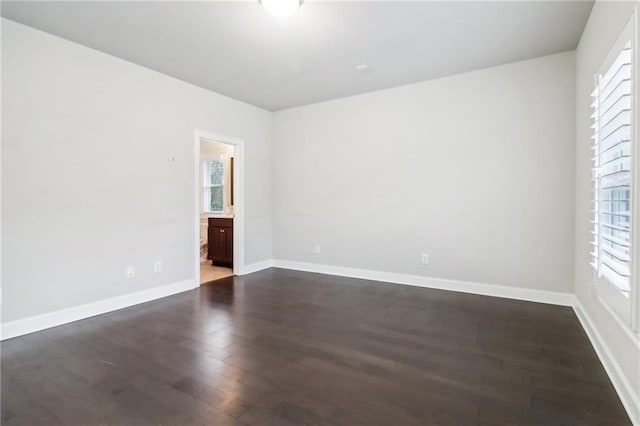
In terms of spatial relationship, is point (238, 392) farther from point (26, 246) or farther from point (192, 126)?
point (192, 126)

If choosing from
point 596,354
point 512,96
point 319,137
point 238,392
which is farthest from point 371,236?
point 238,392

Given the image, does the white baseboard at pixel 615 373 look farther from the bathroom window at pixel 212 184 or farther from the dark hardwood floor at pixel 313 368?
the bathroom window at pixel 212 184

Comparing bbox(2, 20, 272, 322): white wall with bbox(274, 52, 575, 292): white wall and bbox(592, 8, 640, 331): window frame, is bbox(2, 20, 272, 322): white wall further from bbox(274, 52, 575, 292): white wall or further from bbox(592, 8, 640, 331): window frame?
bbox(592, 8, 640, 331): window frame

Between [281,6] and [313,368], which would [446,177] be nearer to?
[281,6]

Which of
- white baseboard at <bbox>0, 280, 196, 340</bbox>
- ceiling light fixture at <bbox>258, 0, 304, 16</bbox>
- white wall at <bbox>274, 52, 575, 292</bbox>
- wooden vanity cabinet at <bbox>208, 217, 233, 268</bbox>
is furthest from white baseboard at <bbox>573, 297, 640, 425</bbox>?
wooden vanity cabinet at <bbox>208, 217, 233, 268</bbox>

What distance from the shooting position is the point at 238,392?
6.41 feet

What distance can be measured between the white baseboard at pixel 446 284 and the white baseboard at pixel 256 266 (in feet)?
0.85

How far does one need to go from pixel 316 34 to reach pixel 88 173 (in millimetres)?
2703

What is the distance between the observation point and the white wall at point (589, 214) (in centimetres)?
180

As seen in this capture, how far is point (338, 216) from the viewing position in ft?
16.7

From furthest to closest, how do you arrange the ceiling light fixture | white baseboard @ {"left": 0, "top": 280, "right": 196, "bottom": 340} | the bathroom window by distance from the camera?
the bathroom window → white baseboard @ {"left": 0, "top": 280, "right": 196, "bottom": 340} → the ceiling light fixture

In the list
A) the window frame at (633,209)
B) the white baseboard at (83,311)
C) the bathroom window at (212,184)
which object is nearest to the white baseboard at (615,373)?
the window frame at (633,209)

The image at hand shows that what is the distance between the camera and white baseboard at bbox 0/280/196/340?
2.77 m

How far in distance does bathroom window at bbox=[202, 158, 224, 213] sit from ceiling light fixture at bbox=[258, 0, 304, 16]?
4.70m
